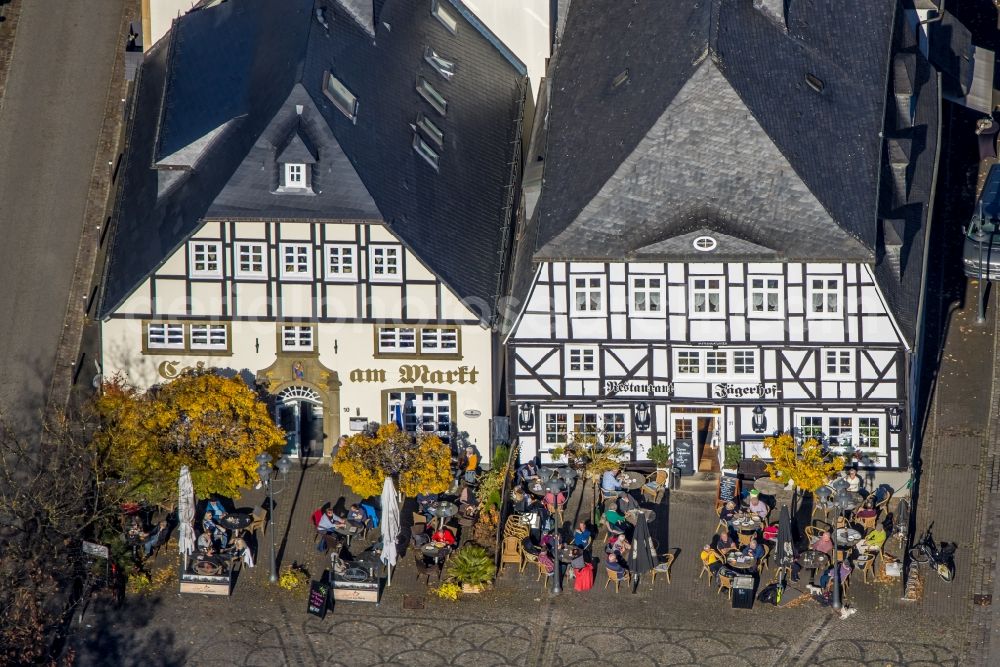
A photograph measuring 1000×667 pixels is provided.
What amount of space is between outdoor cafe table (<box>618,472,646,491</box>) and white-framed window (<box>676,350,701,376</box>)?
3.71 meters

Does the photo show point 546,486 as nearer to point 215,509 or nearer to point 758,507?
point 758,507

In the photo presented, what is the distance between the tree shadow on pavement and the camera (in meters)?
93.4

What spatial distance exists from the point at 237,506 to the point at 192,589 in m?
5.64

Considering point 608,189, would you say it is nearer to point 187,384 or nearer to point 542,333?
point 542,333

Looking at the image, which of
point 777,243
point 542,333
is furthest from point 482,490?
point 777,243

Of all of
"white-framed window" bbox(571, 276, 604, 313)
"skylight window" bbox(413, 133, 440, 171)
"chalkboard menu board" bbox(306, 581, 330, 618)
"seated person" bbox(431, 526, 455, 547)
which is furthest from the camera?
"skylight window" bbox(413, 133, 440, 171)

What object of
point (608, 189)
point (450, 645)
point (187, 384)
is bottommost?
point (450, 645)

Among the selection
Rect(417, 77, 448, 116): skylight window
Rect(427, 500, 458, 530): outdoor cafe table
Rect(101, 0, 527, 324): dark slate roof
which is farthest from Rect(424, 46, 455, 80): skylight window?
Rect(427, 500, 458, 530): outdoor cafe table

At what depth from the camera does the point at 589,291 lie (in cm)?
10119

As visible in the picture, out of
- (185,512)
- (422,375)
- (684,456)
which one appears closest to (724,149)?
(684,456)

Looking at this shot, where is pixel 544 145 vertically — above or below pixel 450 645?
above

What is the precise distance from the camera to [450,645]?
93.6 metres

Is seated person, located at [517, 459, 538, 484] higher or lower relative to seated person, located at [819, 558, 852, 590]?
higher

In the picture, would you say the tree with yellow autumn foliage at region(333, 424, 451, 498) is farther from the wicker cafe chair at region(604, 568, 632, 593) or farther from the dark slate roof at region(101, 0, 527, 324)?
the wicker cafe chair at region(604, 568, 632, 593)
